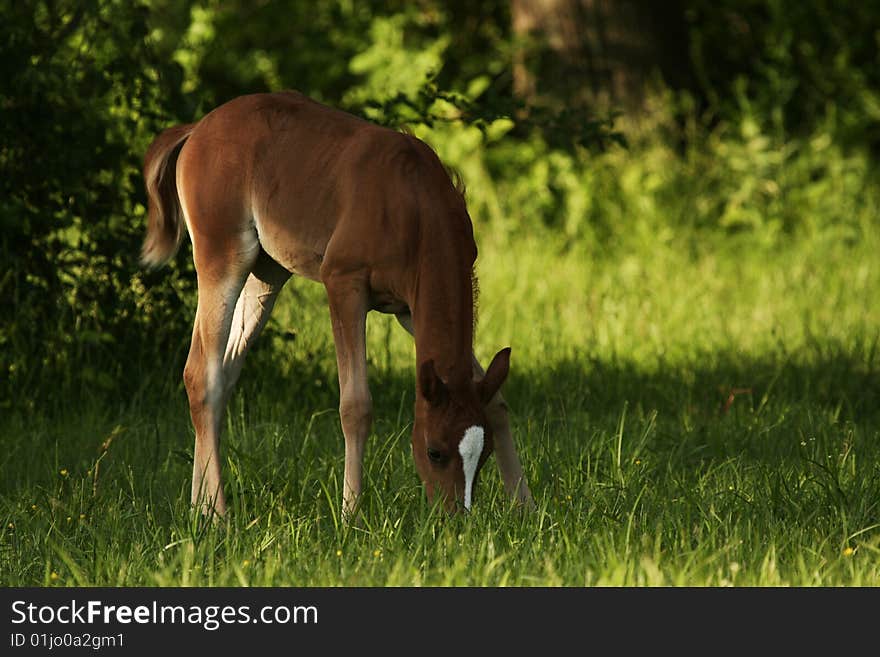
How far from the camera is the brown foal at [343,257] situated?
195 inches

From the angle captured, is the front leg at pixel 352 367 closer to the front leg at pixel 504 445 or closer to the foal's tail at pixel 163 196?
the front leg at pixel 504 445

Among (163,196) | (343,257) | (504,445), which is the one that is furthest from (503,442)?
(163,196)

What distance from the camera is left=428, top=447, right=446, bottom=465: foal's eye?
486 cm

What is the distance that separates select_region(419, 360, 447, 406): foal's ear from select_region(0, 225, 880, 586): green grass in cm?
37

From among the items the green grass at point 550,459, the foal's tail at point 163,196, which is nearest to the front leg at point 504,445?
the green grass at point 550,459

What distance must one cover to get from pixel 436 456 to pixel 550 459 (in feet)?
3.36

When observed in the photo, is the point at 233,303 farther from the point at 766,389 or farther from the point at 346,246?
the point at 766,389

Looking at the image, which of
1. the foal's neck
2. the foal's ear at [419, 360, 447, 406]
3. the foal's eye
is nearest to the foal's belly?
the foal's neck

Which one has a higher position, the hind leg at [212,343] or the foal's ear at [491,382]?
the hind leg at [212,343]

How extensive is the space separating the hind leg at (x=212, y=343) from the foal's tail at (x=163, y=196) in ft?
1.58

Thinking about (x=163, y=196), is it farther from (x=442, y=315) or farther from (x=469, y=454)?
(x=469, y=454)

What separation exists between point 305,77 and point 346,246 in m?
10.0

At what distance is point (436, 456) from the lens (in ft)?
16.0

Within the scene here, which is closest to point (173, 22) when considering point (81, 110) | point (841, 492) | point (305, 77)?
point (81, 110)
